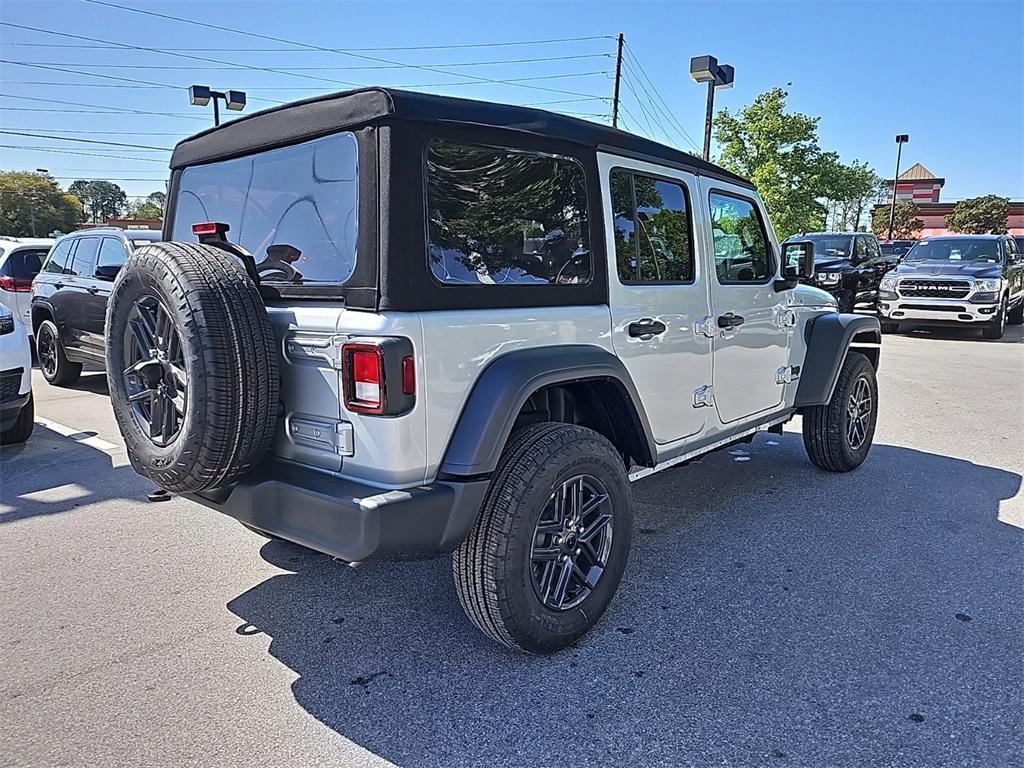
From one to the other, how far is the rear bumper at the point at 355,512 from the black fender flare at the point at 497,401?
0.28 ft

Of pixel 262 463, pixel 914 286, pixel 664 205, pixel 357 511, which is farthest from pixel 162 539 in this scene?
pixel 914 286

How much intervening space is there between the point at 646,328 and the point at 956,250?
12981 millimetres

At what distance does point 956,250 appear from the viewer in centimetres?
1357

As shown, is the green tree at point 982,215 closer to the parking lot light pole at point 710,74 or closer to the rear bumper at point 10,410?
the parking lot light pole at point 710,74

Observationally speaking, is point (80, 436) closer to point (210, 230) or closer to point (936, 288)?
point (210, 230)

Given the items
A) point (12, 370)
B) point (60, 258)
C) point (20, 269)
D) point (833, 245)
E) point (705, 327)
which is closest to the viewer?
point (705, 327)

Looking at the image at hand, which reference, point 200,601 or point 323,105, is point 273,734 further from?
point 323,105

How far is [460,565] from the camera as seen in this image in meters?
2.65

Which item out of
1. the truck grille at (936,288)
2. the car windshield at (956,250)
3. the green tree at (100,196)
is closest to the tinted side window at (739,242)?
the truck grille at (936,288)

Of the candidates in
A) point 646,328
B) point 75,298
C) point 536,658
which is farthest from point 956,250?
point 75,298

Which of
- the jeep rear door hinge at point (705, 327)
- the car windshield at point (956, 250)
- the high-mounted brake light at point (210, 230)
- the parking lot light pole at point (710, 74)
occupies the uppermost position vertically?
the parking lot light pole at point (710, 74)

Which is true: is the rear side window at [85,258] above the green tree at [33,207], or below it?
below

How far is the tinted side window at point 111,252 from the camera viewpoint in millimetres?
7434

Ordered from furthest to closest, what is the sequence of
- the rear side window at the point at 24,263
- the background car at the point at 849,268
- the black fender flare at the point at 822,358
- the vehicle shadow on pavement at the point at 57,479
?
the background car at the point at 849,268, the rear side window at the point at 24,263, the black fender flare at the point at 822,358, the vehicle shadow on pavement at the point at 57,479
